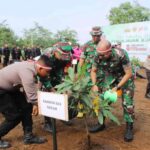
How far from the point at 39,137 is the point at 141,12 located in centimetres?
4486

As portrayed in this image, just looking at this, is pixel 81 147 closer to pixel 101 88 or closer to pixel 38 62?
pixel 101 88

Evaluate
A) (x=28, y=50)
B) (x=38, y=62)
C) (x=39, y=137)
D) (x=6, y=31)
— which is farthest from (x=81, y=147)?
(x=6, y=31)

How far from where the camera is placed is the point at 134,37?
18.3 meters

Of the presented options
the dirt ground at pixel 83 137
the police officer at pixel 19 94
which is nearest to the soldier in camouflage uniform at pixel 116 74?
the dirt ground at pixel 83 137

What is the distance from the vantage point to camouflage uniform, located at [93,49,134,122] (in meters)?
4.77

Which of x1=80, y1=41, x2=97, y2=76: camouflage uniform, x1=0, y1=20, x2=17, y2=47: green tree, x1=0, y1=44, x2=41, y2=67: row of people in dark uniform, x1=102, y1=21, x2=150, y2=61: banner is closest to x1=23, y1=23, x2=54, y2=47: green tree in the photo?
x1=0, y1=20, x2=17, y2=47: green tree

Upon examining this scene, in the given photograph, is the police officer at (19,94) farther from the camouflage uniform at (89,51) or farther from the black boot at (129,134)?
the camouflage uniform at (89,51)

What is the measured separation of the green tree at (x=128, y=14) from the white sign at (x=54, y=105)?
4459 cm

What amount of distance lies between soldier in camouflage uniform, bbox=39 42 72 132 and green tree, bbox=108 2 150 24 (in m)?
43.0

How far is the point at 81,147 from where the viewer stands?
469cm

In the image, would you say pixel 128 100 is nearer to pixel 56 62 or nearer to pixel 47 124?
pixel 56 62

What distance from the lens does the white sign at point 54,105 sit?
3.56 metres

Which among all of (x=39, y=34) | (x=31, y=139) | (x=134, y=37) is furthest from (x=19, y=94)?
(x=39, y=34)

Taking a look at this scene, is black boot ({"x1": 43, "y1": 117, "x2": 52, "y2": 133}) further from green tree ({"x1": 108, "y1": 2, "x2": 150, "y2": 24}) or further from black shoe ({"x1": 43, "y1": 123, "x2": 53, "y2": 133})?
green tree ({"x1": 108, "y1": 2, "x2": 150, "y2": 24})
